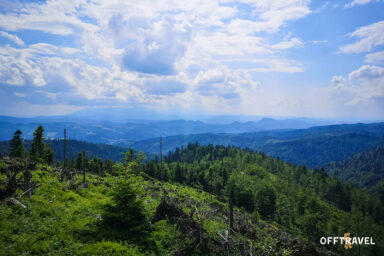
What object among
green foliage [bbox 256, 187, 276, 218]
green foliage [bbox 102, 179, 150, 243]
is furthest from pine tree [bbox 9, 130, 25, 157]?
green foliage [bbox 256, 187, 276, 218]

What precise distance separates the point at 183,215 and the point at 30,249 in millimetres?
8790

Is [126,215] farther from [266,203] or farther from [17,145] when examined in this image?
[266,203]

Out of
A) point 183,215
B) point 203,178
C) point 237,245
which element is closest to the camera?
point 237,245

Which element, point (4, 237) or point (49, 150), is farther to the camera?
point (49, 150)

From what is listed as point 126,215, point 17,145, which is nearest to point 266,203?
point 126,215

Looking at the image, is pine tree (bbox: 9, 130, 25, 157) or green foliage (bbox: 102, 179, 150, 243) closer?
green foliage (bbox: 102, 179, 150, 243)

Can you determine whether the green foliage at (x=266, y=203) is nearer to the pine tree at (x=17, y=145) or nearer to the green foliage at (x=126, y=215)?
the green foliage at (x=126, y=215)

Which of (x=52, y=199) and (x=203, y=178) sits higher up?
(x=52, y=199)

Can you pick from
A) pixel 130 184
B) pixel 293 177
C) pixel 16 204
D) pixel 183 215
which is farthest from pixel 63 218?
pixel 293 177

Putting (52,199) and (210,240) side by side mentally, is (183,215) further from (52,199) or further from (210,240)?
(52,199)

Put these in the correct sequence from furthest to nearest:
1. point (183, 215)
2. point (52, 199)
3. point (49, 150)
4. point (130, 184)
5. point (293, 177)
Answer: point (293, 177)
point (49, 150)
point (52, 199)
point (183, 215)
point (130, 184)

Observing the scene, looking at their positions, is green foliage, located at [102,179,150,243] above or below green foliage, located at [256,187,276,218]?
above

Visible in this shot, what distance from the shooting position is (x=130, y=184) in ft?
40.6

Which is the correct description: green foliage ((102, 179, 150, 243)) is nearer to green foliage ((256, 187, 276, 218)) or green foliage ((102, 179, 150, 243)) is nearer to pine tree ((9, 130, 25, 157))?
pine tree ((9, 130, 25, 157))
